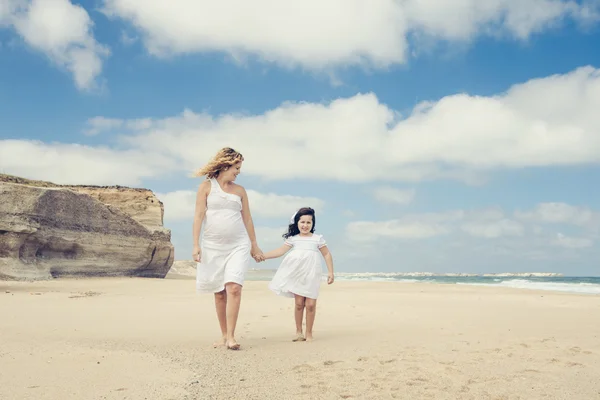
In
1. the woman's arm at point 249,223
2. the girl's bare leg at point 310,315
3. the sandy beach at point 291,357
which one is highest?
the woman's arm at point 249,223

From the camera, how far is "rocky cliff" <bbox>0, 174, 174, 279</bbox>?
53.5 ft

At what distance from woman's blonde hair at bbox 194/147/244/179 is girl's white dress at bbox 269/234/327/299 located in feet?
4.73

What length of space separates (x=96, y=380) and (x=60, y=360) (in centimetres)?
88

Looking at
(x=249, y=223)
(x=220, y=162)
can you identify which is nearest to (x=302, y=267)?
(x=249, y=223)

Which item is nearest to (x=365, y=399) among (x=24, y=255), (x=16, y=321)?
(x=16, y=321)

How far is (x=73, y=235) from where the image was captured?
18.6 m

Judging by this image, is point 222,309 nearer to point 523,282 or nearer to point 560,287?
point 560,287

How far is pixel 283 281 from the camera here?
20.7 feet

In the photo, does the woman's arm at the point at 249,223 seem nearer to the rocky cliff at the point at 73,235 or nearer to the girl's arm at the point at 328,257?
the girl's arm at the point at 328,257

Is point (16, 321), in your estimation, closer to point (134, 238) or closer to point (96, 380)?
point (96, 380)

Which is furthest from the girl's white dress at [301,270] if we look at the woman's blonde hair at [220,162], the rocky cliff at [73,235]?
the rocky cliff at [73,235]

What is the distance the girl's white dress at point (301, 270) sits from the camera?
628cm

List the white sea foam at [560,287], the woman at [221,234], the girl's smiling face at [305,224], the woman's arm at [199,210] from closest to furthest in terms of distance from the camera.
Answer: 1. the woman at [221,234]
2. the woman's arm at [199,210]
3. the girl's smiling face at [305,224]
4. the white sea foam at [560,287]

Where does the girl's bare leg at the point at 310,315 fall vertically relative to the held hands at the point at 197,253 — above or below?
below
